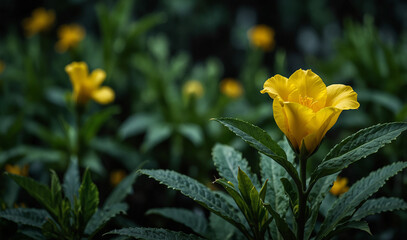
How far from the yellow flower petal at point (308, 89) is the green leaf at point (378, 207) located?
0.86ft

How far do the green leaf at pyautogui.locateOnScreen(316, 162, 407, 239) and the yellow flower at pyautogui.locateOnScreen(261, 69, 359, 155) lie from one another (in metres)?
0.17

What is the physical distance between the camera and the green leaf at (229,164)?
0.83 meters

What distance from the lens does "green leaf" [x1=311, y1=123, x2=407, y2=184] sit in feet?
2.10

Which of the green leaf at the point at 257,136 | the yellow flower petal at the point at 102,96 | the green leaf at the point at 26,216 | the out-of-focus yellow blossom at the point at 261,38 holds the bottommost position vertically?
the green leaf at the point at 26,216

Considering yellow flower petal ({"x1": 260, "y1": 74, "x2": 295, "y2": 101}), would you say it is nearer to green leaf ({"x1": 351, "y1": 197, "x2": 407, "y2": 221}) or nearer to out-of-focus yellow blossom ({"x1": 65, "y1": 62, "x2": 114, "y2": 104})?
green leaf ({"x1": 351, "y1": 197, "x2": 407, "y2": 221})

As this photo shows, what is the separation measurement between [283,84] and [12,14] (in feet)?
9.35

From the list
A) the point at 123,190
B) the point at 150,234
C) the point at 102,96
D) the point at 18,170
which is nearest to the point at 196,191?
the point at 150,234

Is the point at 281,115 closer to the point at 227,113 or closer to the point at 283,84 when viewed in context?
the point at 283,84

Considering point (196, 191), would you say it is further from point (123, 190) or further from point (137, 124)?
point (137, 124)

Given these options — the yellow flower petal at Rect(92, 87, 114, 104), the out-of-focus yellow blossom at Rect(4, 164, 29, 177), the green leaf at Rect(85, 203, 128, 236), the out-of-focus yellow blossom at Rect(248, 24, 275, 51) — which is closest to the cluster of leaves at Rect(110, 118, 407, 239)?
the green leaf at Rect(85, 203, 128, 236)

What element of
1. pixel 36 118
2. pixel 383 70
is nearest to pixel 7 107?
pixel 36 118

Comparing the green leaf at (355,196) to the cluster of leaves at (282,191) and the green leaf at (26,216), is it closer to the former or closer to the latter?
the cluster of leaves at (282,191)

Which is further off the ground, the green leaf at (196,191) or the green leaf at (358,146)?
the green leaf at (358,146)

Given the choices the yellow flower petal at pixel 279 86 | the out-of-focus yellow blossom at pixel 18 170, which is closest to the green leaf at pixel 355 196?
the yellow flower petal at pixel 279 86
